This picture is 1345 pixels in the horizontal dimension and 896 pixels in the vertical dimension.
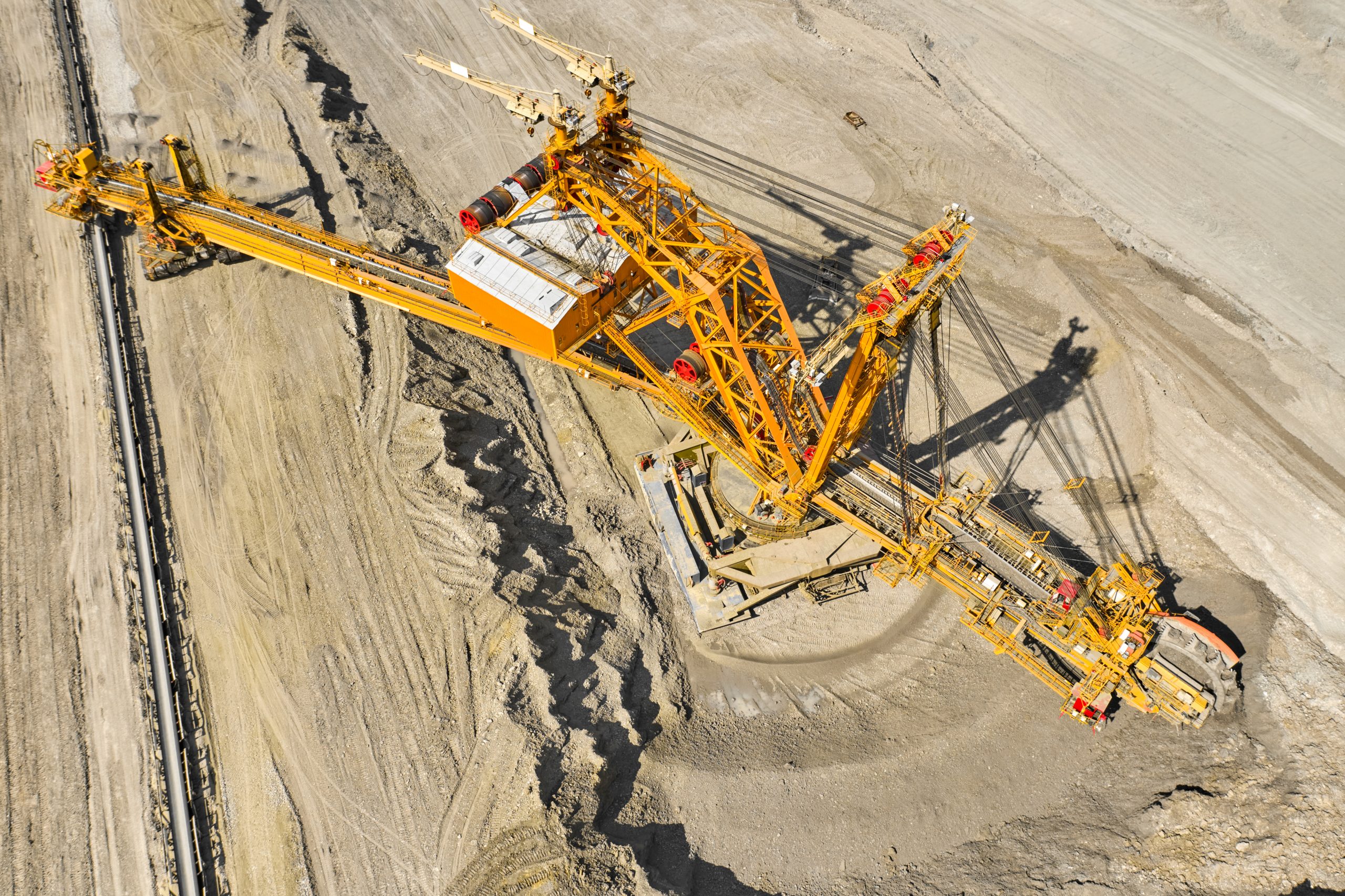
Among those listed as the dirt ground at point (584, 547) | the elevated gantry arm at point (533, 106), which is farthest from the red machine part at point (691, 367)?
the elevated gantry arm at point (533, 106)

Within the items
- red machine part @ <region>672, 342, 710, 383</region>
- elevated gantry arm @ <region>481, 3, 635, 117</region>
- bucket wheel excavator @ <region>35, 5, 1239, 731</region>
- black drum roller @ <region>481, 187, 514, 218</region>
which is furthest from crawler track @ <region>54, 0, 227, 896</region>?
elevated gantry arm @ <region>481, 3, 635, 117</region>

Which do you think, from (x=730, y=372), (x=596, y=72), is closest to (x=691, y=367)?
(x=730, y=372)

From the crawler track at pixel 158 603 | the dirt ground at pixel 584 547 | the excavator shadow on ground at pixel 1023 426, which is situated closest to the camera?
the crawler track at pixel 158 603

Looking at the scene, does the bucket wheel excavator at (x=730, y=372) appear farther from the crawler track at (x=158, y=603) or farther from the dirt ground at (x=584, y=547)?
the crawler track at (x=158, y=603)

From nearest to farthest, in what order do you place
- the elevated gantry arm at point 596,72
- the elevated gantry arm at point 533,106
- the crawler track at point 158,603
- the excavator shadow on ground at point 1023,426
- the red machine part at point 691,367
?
the crawler track at point 158,603 < the elevated gantry arm at point 596,72 < the elevated gantry arm at point 533,106 < the red machine part at point 691,367 < the excavator shadow on ground at point 1023,426

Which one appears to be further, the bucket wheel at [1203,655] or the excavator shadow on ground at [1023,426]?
the excavator shadow on ground at [1023,426]

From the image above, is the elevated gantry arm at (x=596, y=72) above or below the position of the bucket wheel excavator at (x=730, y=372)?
above

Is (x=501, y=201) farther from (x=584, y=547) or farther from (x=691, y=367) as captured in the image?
(x=584, y=547)

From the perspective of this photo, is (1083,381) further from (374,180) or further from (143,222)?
(143,222)
